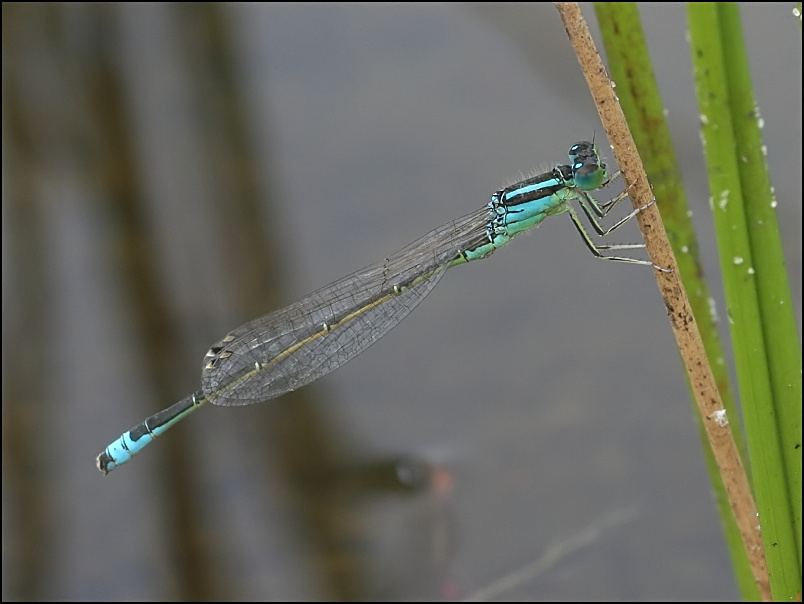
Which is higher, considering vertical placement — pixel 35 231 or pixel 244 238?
pixel 35 231

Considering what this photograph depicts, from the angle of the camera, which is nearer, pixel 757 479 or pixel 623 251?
pixel 757 479

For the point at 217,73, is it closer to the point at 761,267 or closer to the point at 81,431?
the point at 81,431

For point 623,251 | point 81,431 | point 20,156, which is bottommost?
point 623,251

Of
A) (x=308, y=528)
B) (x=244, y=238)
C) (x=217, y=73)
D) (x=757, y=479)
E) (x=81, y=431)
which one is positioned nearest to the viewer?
(x=757, y=479)

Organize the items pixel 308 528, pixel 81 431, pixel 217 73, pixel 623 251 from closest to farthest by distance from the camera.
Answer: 1. pixel 623 251
2. pixel 308 528
3. pixel 81 431
4. pixel 217 73

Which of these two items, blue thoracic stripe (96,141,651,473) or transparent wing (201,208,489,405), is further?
transparent wing (201,208,489,405)

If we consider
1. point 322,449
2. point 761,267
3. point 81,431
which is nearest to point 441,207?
point 322,449

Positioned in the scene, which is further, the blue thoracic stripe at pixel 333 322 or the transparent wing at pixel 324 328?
the transparent wing at pixel 324 328

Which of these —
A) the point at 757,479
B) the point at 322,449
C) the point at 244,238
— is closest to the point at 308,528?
the point at 322,449
